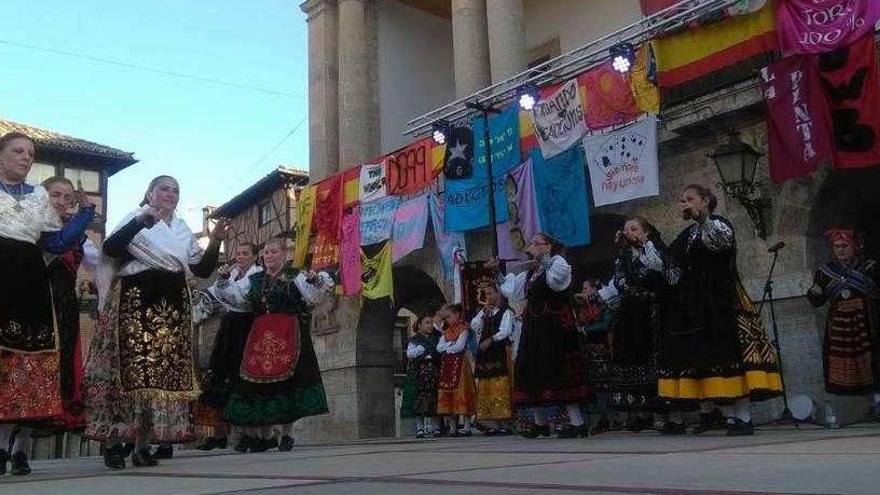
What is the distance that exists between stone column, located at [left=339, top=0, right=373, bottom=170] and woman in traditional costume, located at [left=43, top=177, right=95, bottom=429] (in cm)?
977

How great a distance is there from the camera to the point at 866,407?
8477 millimetres

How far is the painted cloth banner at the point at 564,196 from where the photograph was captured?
33.6ft

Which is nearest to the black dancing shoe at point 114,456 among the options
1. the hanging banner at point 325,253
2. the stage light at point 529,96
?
the stage light at point 529,96

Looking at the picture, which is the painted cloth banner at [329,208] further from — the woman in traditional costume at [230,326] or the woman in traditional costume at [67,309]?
the woman in traditional costume at [67,309]

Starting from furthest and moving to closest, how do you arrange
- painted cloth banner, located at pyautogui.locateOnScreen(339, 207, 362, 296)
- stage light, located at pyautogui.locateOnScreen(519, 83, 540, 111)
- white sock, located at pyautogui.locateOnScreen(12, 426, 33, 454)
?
painted cloth banner, located at pyautogui.locateOnScreen(339, 207, 362, 296), stage light, located at pyautogui.locateOnScreen(519, 83, 540, 111), white sock, located at pyautogui.locateOnScreen(12, 426, 33, 454)

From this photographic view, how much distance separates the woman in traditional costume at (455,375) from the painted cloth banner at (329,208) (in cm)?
395

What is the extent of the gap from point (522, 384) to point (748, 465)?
4.18 meters

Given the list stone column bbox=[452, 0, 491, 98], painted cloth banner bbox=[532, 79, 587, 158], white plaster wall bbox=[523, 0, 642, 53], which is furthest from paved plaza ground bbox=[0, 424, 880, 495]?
white plaster wall bbox=[523, 0, 642, 53]

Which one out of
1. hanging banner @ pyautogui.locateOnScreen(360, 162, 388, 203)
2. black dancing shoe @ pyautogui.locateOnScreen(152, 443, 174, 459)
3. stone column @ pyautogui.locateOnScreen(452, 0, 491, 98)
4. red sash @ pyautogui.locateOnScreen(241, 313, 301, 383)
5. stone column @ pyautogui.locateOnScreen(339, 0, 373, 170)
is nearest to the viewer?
black dancing shoe @ pyautogui.locateOnScreen(152, 443, 174, 459)

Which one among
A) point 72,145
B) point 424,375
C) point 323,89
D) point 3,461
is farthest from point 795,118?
point 72,145

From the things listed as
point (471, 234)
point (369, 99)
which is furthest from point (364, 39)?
point (471, 234)

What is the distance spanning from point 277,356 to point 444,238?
5.08m

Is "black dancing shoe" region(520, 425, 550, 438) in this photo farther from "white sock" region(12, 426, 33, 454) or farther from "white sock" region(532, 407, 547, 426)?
"white sock" region(12, 426, 33, 454)

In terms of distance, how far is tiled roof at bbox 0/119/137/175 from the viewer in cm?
2817
